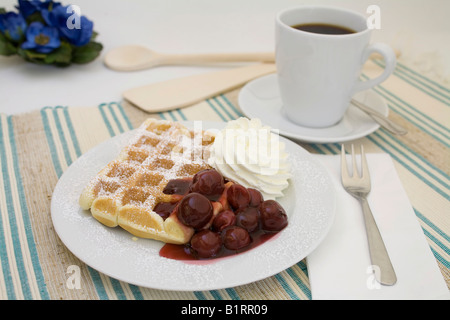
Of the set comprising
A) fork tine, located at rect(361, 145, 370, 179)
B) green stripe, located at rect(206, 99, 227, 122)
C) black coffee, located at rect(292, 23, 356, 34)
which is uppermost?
black coffee, located at rect(292, 23, 356, 34)

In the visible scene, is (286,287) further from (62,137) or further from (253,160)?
(62,137)

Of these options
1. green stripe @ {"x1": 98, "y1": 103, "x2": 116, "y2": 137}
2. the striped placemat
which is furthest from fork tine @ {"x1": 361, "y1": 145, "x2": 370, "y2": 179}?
green stripe @ {"x1": 98, "y1": 103, "x2": 116, "y2": 137}

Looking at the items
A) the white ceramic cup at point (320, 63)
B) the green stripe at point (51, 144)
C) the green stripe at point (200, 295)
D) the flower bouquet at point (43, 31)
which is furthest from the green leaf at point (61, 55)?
the green stripe at point (200, 295)

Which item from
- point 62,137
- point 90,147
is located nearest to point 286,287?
point 90,147

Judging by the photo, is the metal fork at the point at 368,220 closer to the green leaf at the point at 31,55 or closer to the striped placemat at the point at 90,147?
the striped placemat at the point at 90,147

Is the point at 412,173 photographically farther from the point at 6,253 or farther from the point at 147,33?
the point at 147,33

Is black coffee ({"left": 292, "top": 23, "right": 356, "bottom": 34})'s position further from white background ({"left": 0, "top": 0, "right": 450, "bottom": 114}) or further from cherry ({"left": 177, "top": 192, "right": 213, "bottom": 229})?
cherry ({"left": 177, "top": 192, "right": 213, "bottom": 229})

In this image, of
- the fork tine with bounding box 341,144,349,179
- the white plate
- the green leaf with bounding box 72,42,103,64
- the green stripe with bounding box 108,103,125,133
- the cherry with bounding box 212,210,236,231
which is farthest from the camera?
the green leaf with bounding box 72,42,103,64
